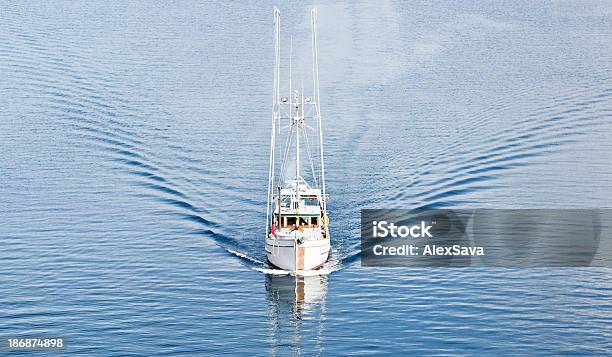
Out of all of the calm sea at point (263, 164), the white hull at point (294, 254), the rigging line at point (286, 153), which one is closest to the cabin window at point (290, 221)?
the white hull at point (294, 254)

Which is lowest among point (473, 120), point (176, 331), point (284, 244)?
point (176, 331)

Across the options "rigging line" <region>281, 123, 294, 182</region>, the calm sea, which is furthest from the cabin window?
"rigging line" <region>281, 123, 294, 182</region>

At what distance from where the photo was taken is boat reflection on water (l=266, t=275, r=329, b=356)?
174 feet

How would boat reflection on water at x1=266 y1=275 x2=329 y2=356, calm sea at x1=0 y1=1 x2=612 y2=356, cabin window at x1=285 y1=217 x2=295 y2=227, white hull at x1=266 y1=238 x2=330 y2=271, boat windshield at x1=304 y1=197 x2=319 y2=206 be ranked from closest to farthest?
boat reflection on water at x1=266 y1=275 x2=329 y2=356 → calm sea at x1=0 y1=1 x2=612 y2=356 → white hull at x1=266 y1=238 x2=330 y2=271 → cabin window at x1=285 y1=217 x2=295 y2=227 → boat windshield at x1=304 y1=197 x2=319 y2=206

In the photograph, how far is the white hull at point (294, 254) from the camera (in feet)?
210

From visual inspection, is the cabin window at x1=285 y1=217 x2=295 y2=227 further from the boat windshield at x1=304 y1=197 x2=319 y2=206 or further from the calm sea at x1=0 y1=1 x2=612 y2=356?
the boat windshield at x1=304 y1=197 x2=319 y2=206

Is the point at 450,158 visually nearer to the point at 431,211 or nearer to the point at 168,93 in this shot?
the point at 431,211

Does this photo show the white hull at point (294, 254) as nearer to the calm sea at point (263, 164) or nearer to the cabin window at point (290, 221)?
the calm sea at point (263, 164)

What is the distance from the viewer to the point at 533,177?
8162 centimetres

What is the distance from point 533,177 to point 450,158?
7338mm

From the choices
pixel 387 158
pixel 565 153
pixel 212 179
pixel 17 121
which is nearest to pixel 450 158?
pixel 387 158

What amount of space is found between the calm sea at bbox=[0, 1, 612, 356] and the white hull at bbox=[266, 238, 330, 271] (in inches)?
51.2

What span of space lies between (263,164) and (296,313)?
28.7 m

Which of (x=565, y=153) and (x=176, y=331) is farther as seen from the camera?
(x=565, y=153)
